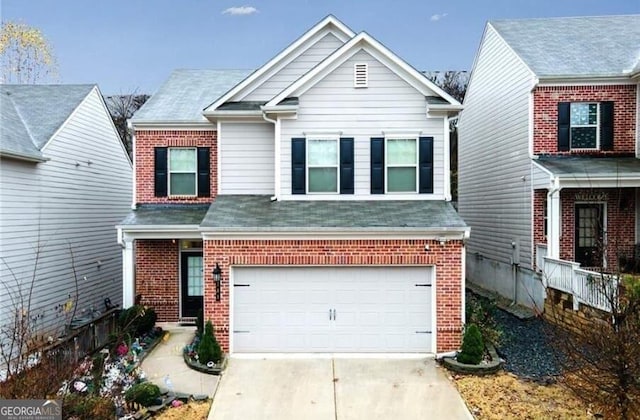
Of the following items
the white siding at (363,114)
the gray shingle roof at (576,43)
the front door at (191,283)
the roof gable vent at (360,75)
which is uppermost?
the gray shingle roof at (576,43)

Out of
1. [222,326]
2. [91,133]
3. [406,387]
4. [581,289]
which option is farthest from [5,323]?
[581,289]

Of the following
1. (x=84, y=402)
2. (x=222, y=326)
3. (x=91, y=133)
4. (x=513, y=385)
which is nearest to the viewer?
(x=84, y=402)

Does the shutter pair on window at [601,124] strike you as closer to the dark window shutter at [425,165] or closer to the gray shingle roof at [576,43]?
the gray shingle roof at [576,43]

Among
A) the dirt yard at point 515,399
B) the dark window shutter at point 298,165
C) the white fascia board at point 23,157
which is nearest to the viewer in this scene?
the dirt yard at point 515,399

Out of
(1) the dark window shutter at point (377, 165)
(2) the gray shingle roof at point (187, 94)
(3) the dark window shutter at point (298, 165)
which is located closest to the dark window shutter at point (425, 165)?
(1) the dark window shutter at point (377, 165)

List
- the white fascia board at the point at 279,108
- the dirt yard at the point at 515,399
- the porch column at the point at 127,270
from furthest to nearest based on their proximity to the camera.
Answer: the porch column at the point at 127,270 → the white fascia board at the point at 279,108 → the dirt yard at the point at 515,399

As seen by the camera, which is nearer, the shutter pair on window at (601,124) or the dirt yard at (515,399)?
the dirt yard at (515,399)

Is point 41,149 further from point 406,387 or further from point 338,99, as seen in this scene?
point 406,387

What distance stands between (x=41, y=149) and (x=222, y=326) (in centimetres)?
719

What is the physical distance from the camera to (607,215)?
14.6 metres

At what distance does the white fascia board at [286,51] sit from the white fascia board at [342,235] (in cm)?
399

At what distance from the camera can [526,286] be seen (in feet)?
49.4

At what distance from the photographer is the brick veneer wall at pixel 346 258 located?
10.9m

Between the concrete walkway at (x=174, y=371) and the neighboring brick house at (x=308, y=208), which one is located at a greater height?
the neighboring brick house at (x=308, y=208)
